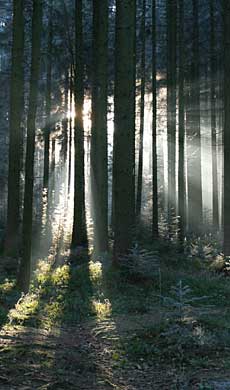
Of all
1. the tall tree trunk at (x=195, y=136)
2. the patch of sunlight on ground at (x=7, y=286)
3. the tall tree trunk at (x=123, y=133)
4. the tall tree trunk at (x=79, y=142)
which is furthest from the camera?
the tall tree trunk at (x=195, y=136)

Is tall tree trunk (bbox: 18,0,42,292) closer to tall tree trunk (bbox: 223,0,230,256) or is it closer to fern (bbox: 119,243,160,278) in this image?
fern (bbox: 119,243,160,278)

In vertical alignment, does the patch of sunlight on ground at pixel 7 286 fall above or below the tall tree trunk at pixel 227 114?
below

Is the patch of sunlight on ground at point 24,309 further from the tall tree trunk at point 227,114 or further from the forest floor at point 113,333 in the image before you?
the tall tree trunk at point 227,114

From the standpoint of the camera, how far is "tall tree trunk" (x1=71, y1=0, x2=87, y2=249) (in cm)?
1532

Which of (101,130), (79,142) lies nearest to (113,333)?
(101,130)

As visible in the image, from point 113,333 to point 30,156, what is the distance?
371cm

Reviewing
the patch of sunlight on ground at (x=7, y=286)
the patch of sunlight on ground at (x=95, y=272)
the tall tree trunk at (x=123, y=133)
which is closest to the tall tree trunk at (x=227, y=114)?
the tall tree trunk at (x=123, y=133)

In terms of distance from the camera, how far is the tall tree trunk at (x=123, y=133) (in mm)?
10828

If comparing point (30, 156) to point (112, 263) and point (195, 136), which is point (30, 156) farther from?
point (195, 136)

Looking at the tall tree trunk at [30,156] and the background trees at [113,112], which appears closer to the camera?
the tall tree trunk at [30,156]

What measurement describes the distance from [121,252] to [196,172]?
40.7ft

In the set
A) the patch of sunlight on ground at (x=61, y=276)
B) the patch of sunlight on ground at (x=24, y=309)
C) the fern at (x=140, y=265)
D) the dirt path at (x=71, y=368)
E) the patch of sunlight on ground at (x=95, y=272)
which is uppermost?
the fern at (x=140, y=265)

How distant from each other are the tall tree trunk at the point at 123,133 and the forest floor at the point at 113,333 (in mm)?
944

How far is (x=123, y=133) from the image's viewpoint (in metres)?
10.9
